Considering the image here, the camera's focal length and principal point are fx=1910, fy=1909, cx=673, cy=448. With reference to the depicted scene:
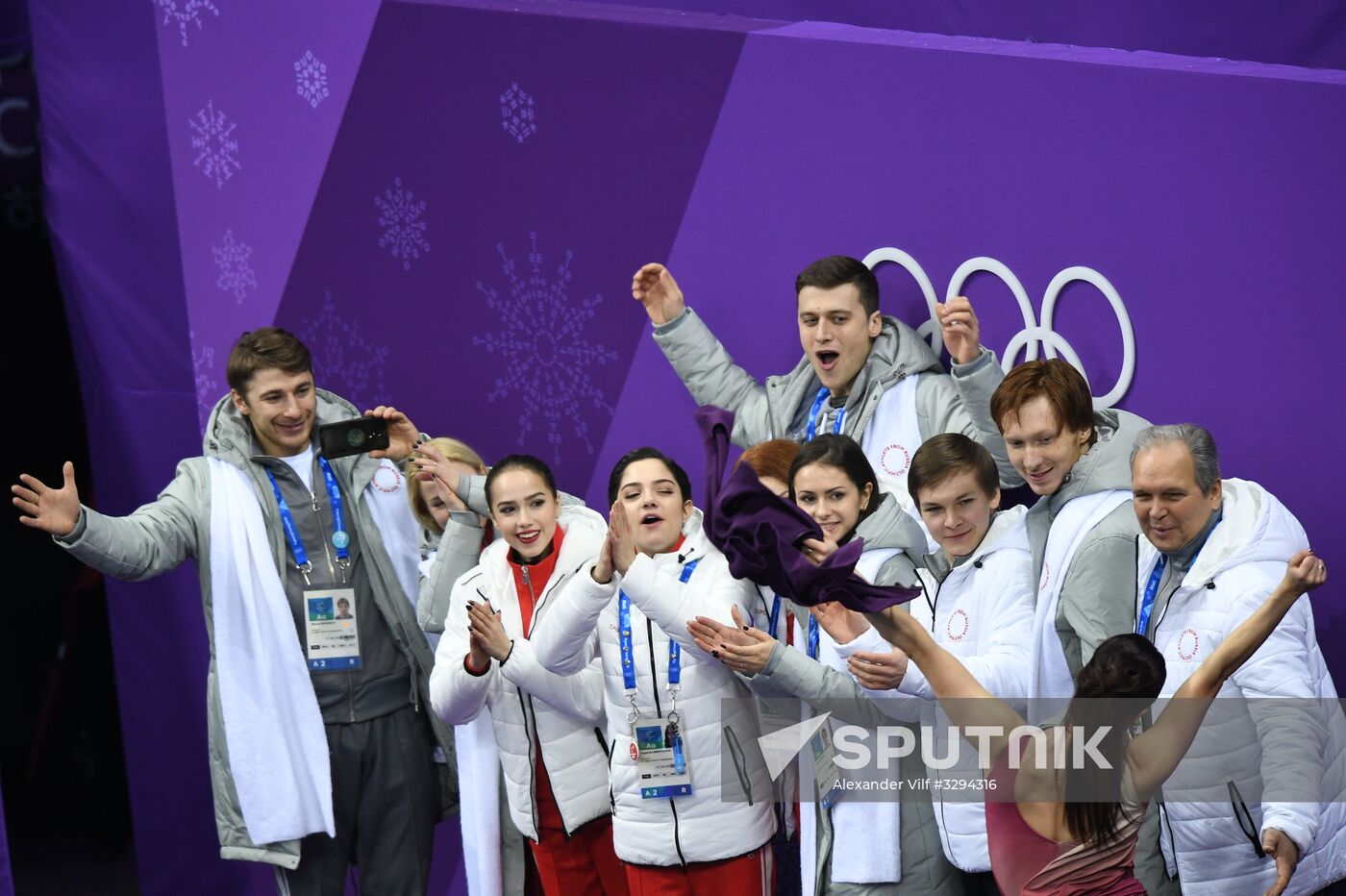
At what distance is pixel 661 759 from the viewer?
4.08m

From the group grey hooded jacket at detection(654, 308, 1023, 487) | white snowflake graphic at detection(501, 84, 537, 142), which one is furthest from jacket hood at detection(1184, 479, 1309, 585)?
white snowflake graphic at detection(501, 84, 537, 142)

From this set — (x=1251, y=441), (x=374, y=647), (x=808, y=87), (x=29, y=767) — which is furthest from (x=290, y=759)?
(x=29, y=767)

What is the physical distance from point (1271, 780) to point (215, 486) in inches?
105

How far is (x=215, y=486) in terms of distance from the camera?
479 cm

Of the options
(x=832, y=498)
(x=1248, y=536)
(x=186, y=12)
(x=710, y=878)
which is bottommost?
(x=710, y=878)

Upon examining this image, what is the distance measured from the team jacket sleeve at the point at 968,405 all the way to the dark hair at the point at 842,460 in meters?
0.30

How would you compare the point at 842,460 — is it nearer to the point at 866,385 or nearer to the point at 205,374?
the point at 866,385

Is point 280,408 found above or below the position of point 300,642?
above

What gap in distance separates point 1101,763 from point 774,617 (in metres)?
1.14

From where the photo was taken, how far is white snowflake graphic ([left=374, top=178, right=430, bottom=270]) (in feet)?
18.2

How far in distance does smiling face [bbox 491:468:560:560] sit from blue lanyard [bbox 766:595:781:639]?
63 centimetres

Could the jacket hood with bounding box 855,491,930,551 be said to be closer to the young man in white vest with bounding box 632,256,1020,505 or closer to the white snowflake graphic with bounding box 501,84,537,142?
the young man in white vest with bounding box 632,256,1020,505

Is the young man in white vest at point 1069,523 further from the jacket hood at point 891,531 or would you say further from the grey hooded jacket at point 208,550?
the grey hooded jacket at point 208,550

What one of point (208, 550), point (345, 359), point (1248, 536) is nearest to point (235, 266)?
point (345, 359)
